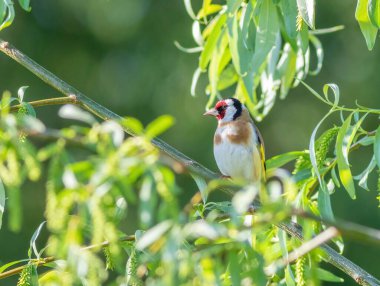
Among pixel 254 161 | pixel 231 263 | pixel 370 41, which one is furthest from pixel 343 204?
pixel 231 263

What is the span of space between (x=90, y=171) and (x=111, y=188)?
0.15ft

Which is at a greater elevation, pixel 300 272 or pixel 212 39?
pixel 212 39

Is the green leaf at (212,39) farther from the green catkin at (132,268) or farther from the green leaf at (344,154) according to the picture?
the green catkin at (132,268)

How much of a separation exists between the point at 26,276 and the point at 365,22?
870 mm

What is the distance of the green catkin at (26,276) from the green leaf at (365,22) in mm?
806

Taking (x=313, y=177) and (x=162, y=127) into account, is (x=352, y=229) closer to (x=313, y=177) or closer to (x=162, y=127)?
(x=162, y=127)

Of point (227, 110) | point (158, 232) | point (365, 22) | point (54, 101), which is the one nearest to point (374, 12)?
point (365, 22)

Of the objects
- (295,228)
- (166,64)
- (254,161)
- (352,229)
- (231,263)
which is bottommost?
(166,64)

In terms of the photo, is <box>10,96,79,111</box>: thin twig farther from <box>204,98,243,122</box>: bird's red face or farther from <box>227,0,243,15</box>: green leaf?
<box>204,98,243,122</box>: bird's red face

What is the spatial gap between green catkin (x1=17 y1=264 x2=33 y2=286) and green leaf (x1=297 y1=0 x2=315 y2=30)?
713mm

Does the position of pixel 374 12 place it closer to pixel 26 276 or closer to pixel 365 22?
pixel 365 22

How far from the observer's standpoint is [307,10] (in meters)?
1.82

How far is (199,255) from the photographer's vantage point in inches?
38.9

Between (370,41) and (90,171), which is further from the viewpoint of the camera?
(370,41)
